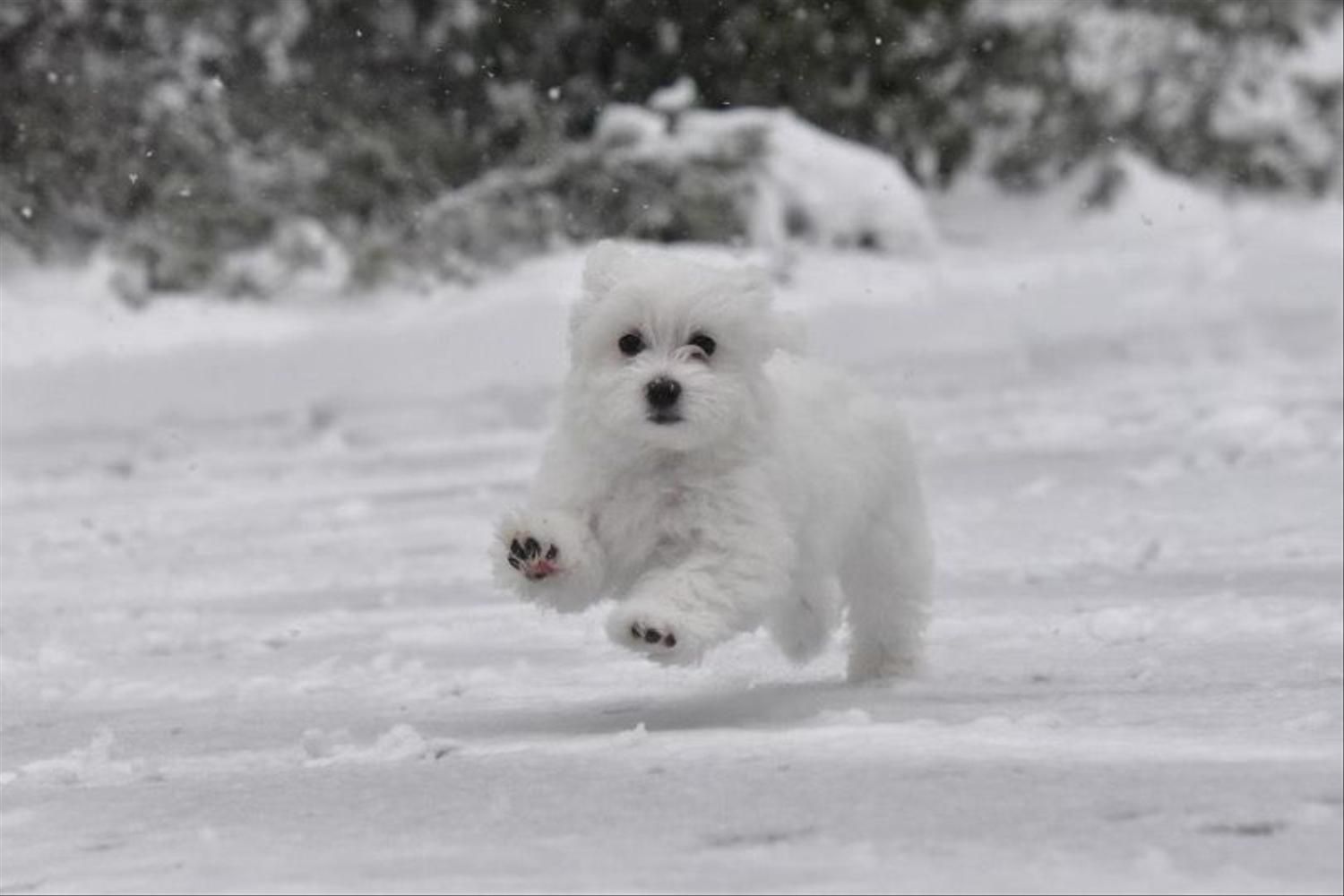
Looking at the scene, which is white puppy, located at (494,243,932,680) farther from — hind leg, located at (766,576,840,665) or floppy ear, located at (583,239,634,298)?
hind leg, located at (766,576,840,665)

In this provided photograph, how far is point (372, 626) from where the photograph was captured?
20.7 ft

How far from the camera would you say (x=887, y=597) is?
5.24 meters

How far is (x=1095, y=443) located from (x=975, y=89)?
14.5m

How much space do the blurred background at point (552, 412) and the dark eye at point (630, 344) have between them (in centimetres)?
67

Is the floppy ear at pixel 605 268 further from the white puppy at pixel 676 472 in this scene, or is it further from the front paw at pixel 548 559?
the front paw at pixel 548 559

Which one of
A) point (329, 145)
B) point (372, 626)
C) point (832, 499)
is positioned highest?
point (329, 145)

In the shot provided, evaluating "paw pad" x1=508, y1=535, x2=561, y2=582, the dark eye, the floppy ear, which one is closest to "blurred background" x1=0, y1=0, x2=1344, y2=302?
the floppy ear

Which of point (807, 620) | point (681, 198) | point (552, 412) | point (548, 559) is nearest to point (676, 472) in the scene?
point (548, 559)

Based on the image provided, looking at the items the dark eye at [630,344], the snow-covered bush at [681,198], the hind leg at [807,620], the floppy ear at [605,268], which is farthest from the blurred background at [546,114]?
the dark eye at [630,344]

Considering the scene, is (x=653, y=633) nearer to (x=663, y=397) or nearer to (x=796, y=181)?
(x=663, y=397)

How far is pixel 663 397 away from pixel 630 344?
0.17m

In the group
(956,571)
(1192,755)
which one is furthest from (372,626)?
(1192,755)

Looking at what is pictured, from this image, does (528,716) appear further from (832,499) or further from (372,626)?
(372,626)

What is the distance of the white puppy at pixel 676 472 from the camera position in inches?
175
